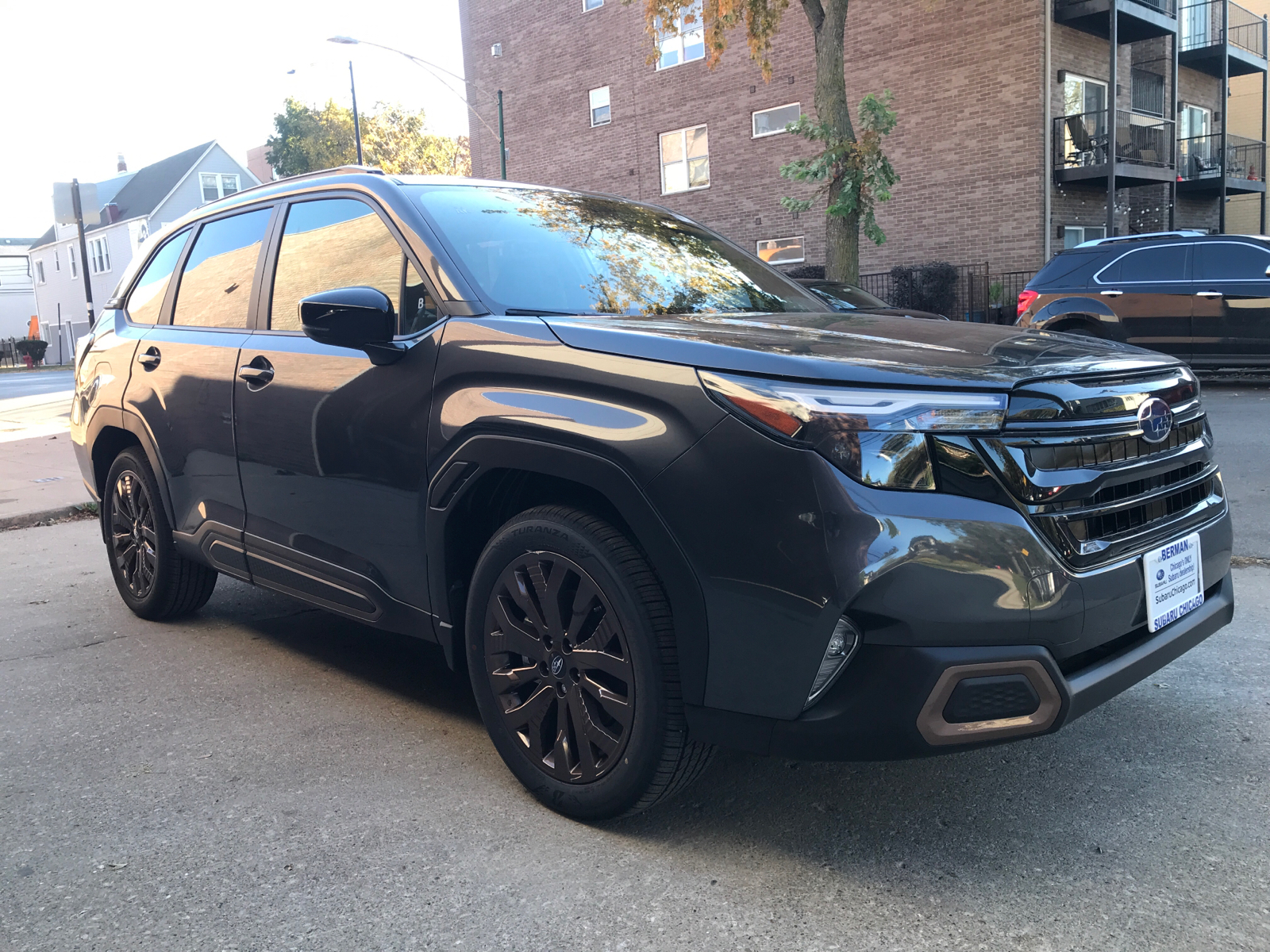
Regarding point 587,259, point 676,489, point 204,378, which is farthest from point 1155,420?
point 204,378

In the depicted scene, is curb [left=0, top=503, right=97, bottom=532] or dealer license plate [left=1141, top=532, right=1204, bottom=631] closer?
dealer license plate [left=1141, top=532, right=1204, bottom=631]

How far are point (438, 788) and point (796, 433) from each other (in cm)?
159

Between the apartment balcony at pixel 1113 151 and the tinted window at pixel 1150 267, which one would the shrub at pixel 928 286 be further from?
the tinted window at pixel 1150 267

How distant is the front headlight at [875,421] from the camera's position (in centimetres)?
236

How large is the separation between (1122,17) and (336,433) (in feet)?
75.8

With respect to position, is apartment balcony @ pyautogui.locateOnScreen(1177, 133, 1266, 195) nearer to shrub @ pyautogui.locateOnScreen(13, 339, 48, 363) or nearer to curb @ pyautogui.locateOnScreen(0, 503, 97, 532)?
curb @ pyautogui.locateOnScreen(0, 503, 97, 532)

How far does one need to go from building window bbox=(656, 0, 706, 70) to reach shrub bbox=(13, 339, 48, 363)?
132 feet

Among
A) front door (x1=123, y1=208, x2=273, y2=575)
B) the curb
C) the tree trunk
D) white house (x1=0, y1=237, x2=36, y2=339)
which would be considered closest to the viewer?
front door (x1=123, y1=208, x2=273, y2=575)

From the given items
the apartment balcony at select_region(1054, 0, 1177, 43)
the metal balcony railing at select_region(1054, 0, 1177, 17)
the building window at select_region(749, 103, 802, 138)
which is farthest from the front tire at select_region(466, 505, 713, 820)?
the building window at select_region(749, 103, 802, 138)

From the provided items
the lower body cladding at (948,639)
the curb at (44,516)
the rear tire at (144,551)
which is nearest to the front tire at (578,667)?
the lower body cladding at (948,639)

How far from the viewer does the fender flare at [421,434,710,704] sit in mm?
2555

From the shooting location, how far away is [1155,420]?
2.74m

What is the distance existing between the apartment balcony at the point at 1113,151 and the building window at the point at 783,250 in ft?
20.3

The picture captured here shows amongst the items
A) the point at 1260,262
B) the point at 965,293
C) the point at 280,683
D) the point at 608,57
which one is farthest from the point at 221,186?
the point at 280,683
